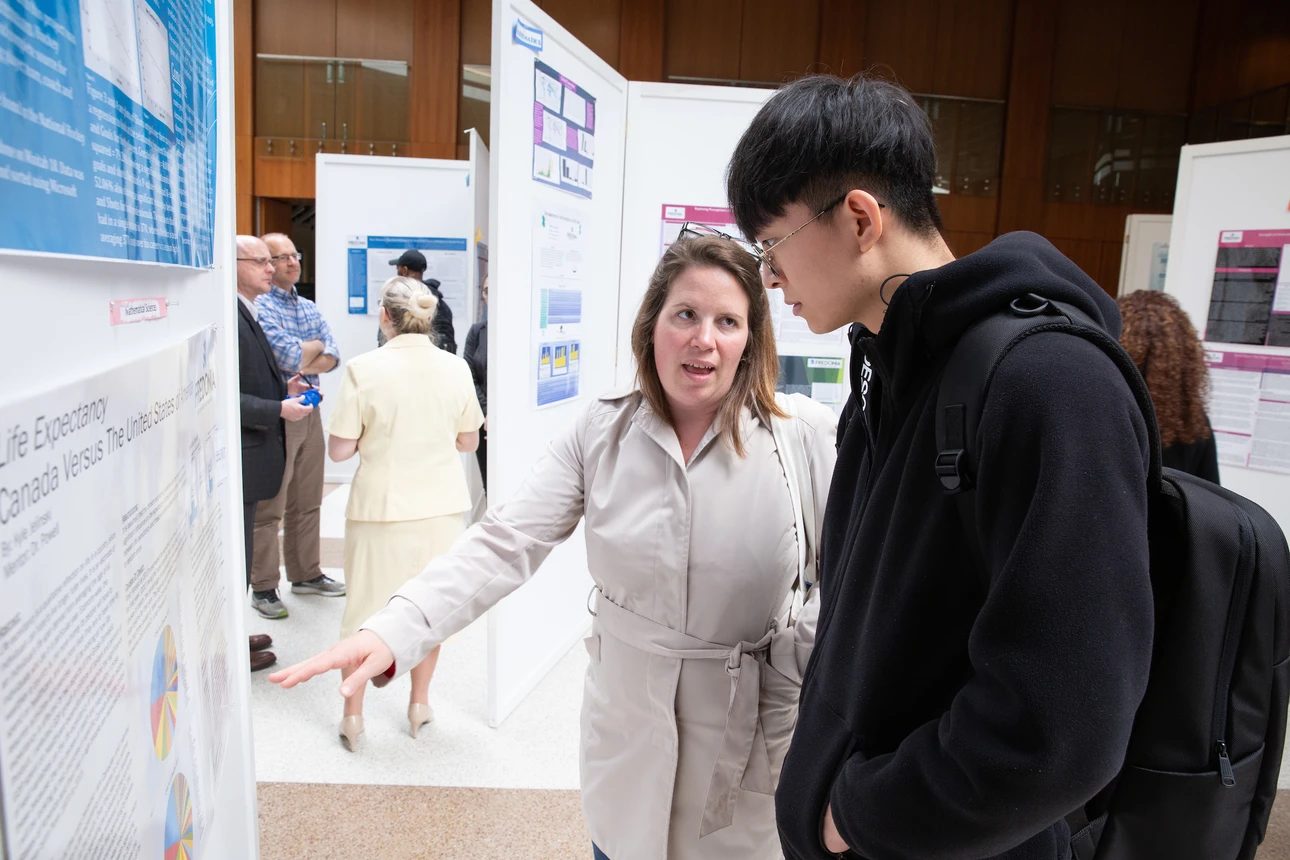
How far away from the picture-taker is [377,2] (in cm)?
885

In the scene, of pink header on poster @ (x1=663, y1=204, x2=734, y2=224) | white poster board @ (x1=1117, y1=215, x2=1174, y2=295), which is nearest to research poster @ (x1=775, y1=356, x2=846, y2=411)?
pink header on poster @ (x1=663, y1=204, x2=734, y2=224)

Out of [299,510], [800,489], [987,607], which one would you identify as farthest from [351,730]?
[987,607]

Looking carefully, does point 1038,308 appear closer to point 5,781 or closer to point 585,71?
point 5,781

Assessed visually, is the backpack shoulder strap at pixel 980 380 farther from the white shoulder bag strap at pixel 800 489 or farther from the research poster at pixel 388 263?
the research poster at pixel 388 263

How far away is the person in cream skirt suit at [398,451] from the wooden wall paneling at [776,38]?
7.52 meters

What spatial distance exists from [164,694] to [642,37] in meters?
9.55

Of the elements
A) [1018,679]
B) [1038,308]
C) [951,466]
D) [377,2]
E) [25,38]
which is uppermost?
[377,2]

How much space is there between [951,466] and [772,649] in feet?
2.66

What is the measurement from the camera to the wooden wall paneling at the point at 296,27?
28.7 feet

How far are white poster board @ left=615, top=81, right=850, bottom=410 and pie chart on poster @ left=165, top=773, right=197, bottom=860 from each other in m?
3.06

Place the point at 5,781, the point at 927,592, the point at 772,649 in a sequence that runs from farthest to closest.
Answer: the point at 772,649 → the point at 927,592 → the point at 5,781

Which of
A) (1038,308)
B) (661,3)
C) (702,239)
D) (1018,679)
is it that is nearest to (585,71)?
(702,239)

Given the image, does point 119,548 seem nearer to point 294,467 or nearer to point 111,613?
point 111,613

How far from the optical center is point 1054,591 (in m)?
0.72
